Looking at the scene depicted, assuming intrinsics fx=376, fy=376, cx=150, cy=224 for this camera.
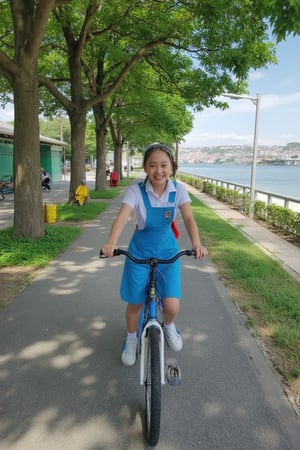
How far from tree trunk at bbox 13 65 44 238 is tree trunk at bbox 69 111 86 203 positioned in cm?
559

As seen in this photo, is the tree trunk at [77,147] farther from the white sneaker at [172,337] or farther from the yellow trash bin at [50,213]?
the white sneaker at [172,337]

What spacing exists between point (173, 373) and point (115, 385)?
Result: 672 millimetres

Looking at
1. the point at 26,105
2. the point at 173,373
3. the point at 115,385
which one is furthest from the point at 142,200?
the point at 26,105

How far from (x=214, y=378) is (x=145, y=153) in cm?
200

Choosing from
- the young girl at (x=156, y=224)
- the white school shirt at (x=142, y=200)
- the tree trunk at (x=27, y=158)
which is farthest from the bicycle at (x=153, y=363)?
the tree trunk at (x=27, y=158)

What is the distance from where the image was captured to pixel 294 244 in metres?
9.87

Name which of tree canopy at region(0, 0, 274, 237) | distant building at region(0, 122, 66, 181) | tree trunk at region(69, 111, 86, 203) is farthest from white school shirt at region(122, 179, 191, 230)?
distant building at region(0, 122, 66, 181)

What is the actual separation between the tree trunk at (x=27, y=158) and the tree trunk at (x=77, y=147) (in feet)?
18.4

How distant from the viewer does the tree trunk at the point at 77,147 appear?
44.5 feet

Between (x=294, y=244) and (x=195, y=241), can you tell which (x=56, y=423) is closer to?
(x=195, y=241)

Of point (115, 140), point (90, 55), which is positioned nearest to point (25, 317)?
point (90, 55)

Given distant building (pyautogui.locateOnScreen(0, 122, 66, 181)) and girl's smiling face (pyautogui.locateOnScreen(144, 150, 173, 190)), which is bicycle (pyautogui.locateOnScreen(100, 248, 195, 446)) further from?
distant building (pyautogui.locateOnScreen(0, 122, 66, 181))

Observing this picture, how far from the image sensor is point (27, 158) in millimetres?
7977

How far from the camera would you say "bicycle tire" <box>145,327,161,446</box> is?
7.86 ft
